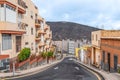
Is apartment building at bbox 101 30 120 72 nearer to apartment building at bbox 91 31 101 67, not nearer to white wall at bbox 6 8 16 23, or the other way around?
apartment building at bbox 91 31 101 67

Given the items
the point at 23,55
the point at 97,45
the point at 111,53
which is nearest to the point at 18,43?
the point at 23,55

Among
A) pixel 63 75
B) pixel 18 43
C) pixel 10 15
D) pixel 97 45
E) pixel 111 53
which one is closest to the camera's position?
pixel 63 75

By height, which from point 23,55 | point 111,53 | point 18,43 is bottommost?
point 23,55

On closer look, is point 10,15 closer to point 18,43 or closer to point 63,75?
point 18,43

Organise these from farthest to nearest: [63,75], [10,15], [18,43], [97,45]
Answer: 1. [97,45]
2. [18,43]
3. [10,15]
4. [63,75]

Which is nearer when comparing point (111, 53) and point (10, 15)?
point (10, 15)

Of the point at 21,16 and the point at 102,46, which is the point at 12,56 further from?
the point at 102,46

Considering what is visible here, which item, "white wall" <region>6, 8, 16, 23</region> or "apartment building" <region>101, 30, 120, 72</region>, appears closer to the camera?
"apartment building" <region>101, 30, 120, 72</region>

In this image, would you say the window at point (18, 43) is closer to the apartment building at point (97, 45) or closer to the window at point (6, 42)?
the window at point (6, 42)

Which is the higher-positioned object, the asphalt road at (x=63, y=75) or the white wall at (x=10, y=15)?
the white wall at (x=10, y=15)

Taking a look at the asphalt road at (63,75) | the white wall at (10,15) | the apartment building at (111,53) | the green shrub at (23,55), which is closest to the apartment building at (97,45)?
the apartment building at (111,53)

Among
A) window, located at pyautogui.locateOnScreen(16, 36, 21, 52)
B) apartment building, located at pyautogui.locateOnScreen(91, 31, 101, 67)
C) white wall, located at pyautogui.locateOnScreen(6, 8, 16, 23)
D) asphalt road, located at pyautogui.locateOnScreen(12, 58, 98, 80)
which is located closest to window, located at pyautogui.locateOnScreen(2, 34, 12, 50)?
white wall, located at pyautogui.locateOnScreen(6, 8, 16, 23)

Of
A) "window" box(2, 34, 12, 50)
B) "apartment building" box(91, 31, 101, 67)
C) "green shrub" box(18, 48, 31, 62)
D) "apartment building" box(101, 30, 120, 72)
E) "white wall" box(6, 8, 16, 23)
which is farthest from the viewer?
"apartment building" box(91, 31, 101, 67)

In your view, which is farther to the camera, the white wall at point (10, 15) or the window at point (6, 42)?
the window at point (6, 42)
